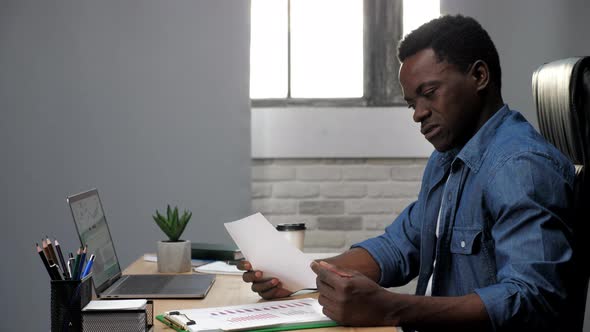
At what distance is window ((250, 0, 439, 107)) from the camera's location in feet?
10.3

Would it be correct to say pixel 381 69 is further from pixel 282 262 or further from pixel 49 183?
pixel 282 262

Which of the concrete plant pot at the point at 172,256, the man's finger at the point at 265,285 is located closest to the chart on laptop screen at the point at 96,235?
the concrete plant pot at the point at 172,256

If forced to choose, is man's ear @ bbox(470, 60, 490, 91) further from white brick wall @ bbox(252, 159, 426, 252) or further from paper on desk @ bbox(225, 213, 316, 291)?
white brick wall @ bbox(252, 159, 426, 252)

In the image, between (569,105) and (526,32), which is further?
(526,32)

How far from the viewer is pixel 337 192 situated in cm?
315

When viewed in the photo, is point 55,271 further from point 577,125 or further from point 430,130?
point 577,125

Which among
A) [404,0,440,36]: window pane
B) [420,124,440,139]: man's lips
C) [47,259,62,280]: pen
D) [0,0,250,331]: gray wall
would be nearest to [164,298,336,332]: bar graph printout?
[47,259,62,280]: pen

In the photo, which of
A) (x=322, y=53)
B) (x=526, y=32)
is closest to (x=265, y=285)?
(x=322, y=53)

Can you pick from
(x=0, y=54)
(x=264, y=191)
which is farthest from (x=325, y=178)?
(x=0, y=54)

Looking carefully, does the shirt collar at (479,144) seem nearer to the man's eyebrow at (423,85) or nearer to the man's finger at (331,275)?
the man's eyebrow at (423,85)

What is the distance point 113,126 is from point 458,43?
1765 millimetres

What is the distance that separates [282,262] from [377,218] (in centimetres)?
158

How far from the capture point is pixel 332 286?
4.44ft

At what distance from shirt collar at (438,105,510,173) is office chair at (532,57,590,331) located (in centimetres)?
11
